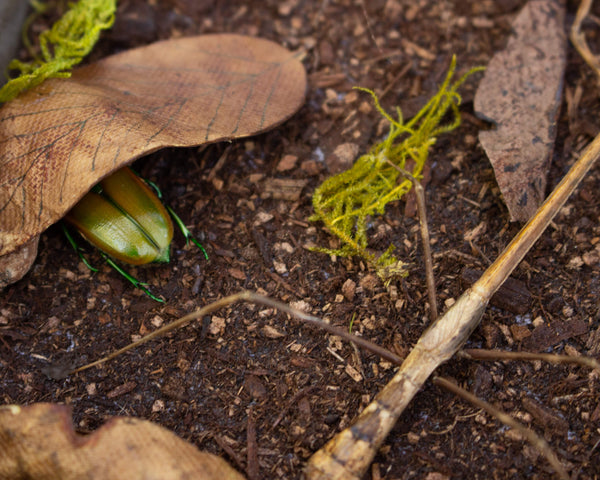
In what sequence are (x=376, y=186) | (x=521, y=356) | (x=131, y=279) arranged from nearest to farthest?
(x=521, y=356) < (x=131, y=279) < (x=376, y=186)

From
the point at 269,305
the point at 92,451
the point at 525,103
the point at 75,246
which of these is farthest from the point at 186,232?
the point at 525,103

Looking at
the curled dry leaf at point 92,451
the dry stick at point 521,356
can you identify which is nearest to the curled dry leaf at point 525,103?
the dry stick at point 521,356

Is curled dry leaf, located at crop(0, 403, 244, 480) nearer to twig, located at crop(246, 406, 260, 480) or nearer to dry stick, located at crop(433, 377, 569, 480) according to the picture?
twig, located at crop(246, 406, 260, 480)

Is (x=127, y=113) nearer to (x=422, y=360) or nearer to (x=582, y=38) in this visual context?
(x=422, y=360)

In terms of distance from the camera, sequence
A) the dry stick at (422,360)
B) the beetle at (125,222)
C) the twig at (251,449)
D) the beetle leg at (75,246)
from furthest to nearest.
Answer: the beetle leg at (75,246)
the beetle at (125,222)
the twig at (251,449)
the dry stick at (422,360)

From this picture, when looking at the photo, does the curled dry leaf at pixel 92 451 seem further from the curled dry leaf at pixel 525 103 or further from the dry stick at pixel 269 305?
the curled dry leaf at pixel 525 103

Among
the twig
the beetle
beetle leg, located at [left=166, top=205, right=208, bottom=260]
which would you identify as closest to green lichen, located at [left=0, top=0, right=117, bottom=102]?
the beetle

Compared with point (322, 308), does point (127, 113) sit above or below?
above

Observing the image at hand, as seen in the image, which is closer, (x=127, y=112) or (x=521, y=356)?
(x=521, y=356)
